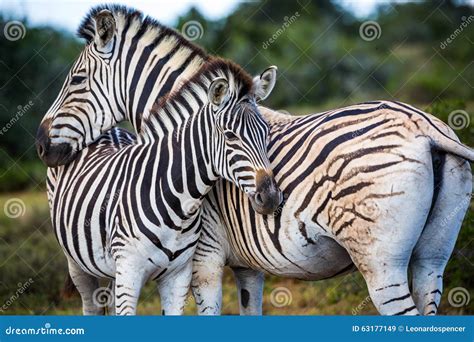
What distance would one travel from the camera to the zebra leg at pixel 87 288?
7.54 meters

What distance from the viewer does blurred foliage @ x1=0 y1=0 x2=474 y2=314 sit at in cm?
1005

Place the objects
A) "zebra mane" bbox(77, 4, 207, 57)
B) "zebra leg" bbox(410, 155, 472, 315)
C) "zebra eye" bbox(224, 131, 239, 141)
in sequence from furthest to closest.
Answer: "zebra mane" bbox(77, 4, 207, 57) < "zebra eye" bbox(224, 131, 239, 141) < "zebra leg" bbox(410, 155, 472, 315)

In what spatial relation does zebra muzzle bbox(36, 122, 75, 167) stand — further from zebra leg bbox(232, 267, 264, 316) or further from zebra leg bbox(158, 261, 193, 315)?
zebra leg bbox(232, 267, 264, 316)

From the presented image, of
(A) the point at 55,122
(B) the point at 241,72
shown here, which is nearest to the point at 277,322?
(B) the point at 241,72

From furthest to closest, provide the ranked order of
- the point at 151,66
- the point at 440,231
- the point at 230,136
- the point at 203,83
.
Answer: the point at 151,66, the point at 203,83, the point at 230,136, the point at 440,231

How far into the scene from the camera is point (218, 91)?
604cm

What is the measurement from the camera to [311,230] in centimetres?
593

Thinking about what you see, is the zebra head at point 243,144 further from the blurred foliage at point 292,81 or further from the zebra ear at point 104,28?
the blurred foliage at point 292,81

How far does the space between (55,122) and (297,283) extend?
484 cm

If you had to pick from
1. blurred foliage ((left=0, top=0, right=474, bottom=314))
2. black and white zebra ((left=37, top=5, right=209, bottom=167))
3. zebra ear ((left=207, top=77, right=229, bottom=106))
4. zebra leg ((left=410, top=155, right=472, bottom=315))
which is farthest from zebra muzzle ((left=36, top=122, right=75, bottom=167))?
zebra leg ((left=410, top=155, right=472, bottom=315))

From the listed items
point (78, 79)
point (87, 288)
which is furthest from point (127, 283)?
point (78, 79)

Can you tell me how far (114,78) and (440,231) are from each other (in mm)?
3087

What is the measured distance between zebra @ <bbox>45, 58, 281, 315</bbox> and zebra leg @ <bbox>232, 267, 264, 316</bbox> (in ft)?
2.29

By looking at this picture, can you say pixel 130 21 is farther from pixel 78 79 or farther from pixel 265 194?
pixel 265 194
